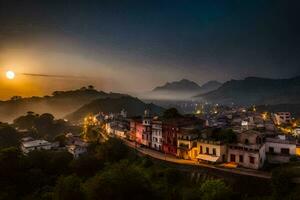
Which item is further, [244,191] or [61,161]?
[61,161]

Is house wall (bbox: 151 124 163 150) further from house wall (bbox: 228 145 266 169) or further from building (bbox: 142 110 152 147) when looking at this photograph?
house wall (bbox: 228 145 266 169)

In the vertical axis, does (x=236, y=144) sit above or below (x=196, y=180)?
above

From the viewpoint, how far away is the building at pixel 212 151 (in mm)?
36812

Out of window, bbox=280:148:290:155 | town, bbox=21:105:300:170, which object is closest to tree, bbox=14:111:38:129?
town, bbox=21:105:300:170

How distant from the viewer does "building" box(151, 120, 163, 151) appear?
49338 millimetres

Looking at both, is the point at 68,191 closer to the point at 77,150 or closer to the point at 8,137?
the point at 77,150

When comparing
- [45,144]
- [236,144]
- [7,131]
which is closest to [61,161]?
[45,144]

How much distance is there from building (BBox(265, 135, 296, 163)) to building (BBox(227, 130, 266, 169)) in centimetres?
112

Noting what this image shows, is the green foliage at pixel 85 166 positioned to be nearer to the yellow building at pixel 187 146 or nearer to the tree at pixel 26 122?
the yellow building at pixel 187 146

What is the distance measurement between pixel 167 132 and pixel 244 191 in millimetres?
20184

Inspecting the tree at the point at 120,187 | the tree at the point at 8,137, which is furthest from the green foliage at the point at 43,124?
the tree at the point at 120,187

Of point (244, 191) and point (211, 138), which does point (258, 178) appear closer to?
point (244, 191)

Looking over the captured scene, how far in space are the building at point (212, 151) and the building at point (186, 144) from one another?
69.3 inches

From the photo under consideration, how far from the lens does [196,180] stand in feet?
114
